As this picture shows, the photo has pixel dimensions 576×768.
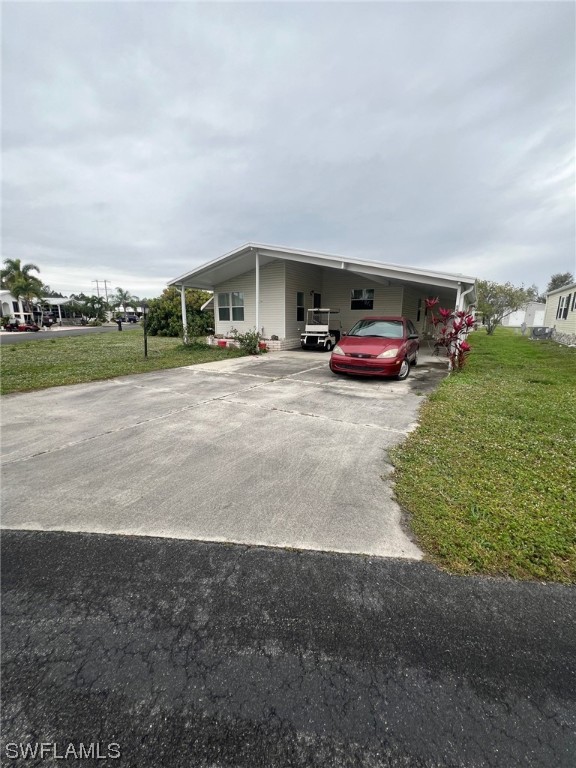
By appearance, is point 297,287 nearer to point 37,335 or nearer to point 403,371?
point 403,371

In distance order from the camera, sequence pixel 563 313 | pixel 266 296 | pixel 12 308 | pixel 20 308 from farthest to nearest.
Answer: pixel 12 308
pixel 20 308
pixel 563 313
pixel 266 296

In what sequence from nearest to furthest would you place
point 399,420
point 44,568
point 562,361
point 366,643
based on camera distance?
1. point 366,643
2. point 44,568
3. point 399,420
4. point 562,361

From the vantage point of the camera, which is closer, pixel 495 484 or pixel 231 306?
pixel 495 484

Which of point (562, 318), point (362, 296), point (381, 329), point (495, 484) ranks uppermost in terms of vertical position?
point (362, 296)

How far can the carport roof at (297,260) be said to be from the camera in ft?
32.4

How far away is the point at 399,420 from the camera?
5.27m

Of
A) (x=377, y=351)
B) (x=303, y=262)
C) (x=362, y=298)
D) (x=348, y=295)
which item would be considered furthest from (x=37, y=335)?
(x=377, y=351)

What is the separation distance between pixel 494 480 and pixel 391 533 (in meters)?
1.46

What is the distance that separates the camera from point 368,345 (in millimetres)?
8180

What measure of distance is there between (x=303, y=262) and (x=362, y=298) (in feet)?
13.1

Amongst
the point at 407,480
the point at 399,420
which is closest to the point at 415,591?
the point at 407,480

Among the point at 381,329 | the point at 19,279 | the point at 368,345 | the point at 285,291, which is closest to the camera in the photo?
the point at 368,345

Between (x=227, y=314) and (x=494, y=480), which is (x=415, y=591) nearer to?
(x=494, y=480)

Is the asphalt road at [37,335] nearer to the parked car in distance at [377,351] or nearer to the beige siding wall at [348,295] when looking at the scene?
the beige siding wall at [348,295]
